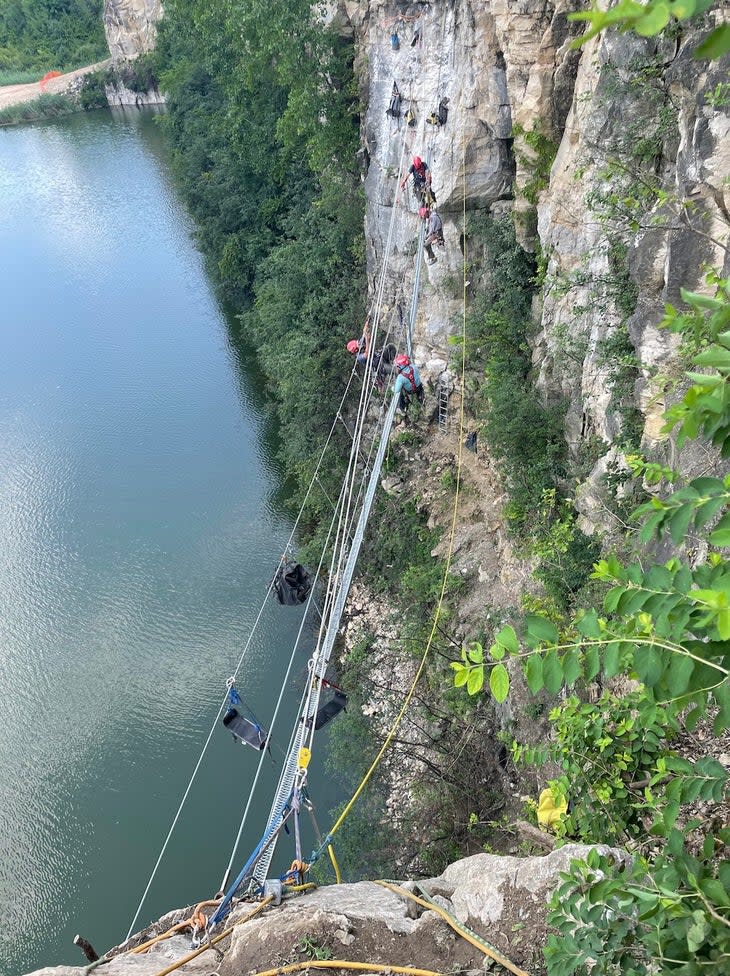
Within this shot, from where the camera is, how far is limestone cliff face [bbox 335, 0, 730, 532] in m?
5.44

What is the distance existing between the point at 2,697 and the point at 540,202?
9.82 m

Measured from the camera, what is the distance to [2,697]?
11.0 metres

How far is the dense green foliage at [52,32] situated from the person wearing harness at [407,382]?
44083 millimetres

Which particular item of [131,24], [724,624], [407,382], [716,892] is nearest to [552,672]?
[724,624]

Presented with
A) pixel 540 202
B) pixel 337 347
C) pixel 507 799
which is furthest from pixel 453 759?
pixel 337 347

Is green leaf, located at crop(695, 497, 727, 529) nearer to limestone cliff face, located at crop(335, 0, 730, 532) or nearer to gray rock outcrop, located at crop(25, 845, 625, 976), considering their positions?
gray rock outcrop, located at crop(25, 845, 625, 976)

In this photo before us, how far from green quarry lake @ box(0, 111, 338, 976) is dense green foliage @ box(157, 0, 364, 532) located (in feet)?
4.83

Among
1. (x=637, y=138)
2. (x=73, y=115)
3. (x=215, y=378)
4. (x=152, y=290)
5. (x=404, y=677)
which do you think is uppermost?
(x=73, y=115)

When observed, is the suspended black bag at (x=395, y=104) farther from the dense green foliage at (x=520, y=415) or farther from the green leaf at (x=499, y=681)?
the green leaf at (x=499, y=681)

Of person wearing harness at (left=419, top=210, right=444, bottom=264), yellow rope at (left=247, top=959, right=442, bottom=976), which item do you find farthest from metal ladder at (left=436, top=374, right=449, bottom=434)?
yellow rope at (left=247, top=959, right=442, bottom=976)

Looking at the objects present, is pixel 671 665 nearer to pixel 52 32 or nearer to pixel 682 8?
pixel 682 8

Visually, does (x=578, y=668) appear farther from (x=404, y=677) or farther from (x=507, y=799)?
(x=404, y=677)

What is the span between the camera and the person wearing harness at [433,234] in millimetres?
9867

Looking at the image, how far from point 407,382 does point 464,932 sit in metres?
7.62
